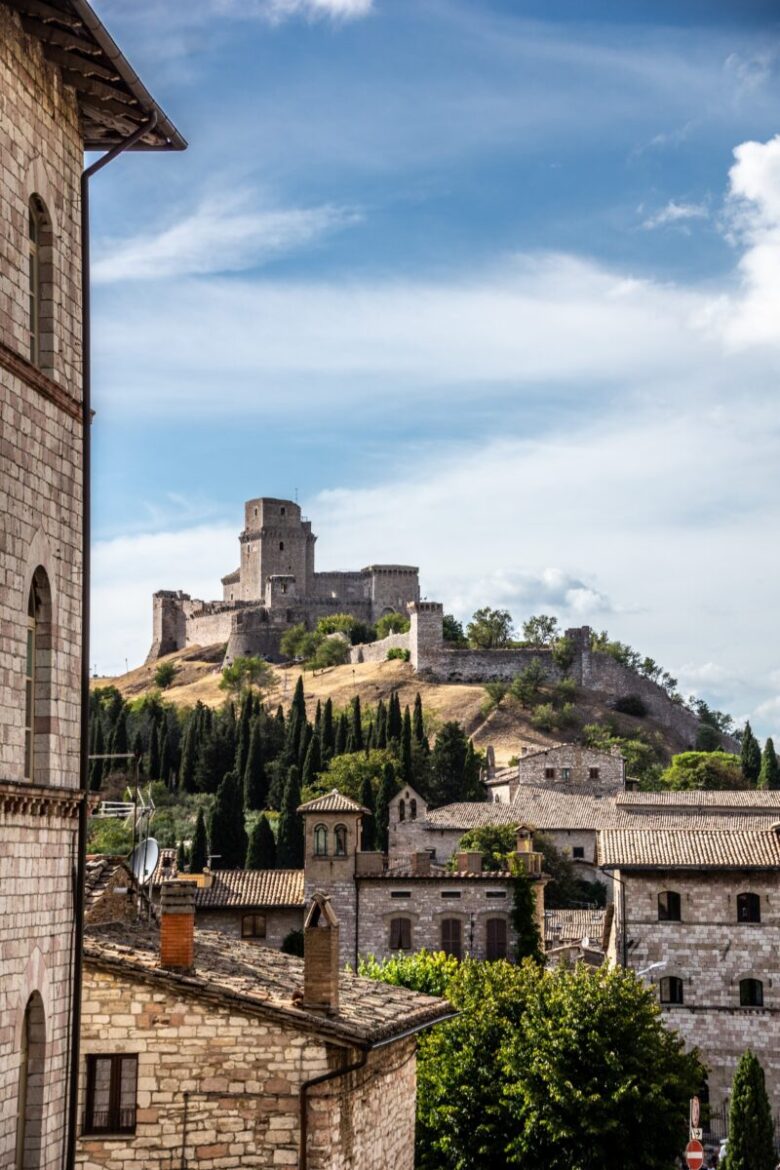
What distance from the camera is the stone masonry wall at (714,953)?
45625 millimetres

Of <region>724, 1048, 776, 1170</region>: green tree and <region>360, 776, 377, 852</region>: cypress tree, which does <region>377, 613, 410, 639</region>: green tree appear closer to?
<region>360, 776, 377, 852</region>: cypress tree

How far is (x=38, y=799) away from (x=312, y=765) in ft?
277

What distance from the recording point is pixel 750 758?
357 ft

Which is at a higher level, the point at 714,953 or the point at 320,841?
the point at 320,841

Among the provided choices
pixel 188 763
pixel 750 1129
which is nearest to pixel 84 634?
pixel 750 1129

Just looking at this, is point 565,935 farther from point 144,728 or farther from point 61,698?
point 144,728

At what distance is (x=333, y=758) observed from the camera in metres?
95.6

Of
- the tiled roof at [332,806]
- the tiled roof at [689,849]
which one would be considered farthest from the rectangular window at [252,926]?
the tiled roof at [689,849]

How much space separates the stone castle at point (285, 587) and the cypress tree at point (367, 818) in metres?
77.5

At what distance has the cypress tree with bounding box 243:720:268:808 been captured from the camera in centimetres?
9781

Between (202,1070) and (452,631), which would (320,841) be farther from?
(452,631)

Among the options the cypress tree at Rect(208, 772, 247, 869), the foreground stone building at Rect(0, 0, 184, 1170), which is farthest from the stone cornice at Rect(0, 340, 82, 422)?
the cypress tree at Rect(208, 772, 247, 869)

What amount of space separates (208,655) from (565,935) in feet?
355

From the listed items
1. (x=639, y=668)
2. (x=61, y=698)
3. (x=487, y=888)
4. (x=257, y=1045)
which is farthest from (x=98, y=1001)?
(x=639, y=668)
